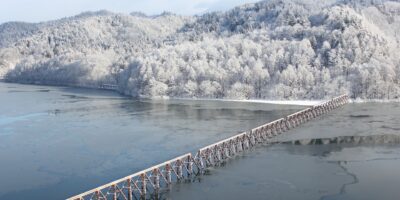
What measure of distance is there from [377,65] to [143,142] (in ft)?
234

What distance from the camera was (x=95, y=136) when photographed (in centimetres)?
6419

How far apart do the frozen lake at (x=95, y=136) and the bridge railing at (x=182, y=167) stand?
10.8 ft

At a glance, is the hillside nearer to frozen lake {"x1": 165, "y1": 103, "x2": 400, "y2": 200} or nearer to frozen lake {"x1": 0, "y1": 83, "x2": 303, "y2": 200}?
frozen lake {"x1": 0, "y1": 83, "x2": 303, "y2": 200}

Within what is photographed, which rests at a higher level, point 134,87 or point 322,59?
point 322,59

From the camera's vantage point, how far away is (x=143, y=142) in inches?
2334

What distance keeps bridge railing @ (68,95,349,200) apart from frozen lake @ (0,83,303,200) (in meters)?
3.30

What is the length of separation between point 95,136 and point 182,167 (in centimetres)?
2174

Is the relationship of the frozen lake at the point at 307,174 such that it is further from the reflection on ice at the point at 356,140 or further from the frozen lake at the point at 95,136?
the frozen lake at the point at 95,136

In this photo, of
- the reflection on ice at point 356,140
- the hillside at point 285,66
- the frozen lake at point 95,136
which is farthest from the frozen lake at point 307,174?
the hillside at point 285,66

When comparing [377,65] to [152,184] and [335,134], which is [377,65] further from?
[152,184]

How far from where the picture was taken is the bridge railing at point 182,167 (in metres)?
37.2

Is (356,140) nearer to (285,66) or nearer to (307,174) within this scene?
(307,174)

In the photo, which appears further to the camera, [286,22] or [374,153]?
[286,22]

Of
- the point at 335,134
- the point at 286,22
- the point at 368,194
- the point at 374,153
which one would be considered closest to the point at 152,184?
the point at 368,194
